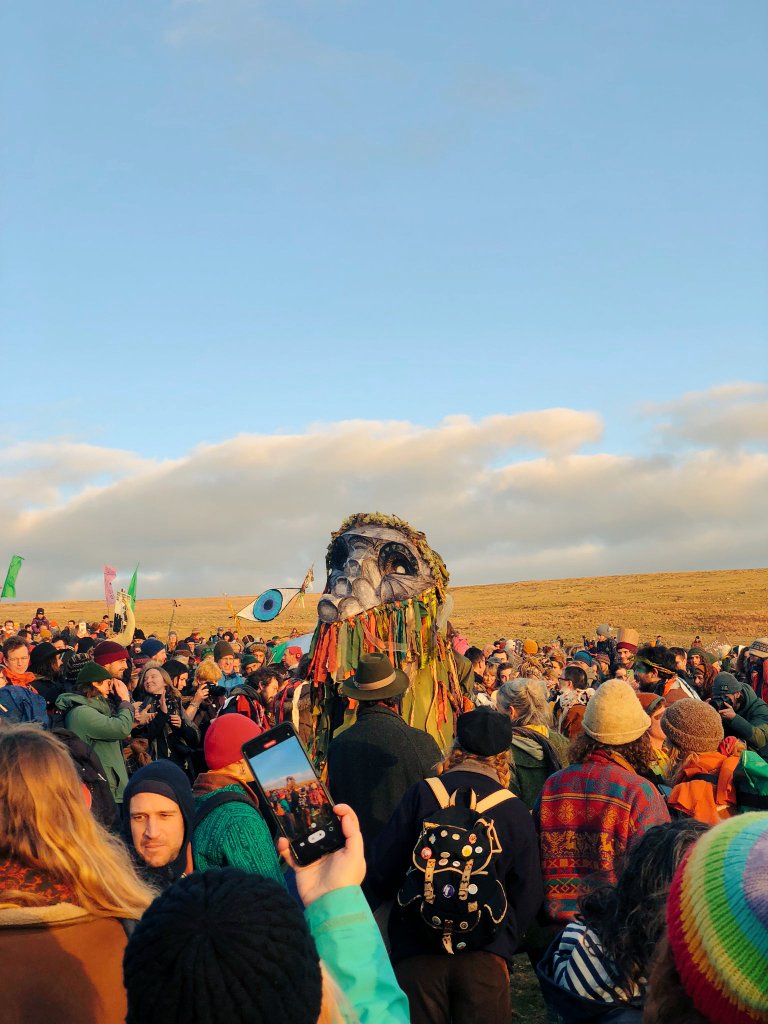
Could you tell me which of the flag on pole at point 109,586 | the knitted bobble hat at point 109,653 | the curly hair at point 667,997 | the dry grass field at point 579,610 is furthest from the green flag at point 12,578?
the curly hair at point 667,997

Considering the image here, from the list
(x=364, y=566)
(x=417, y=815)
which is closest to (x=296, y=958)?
(x=417, y=815)

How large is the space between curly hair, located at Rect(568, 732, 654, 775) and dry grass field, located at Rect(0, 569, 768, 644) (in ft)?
94.4

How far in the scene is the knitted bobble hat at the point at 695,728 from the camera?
16.9 ft

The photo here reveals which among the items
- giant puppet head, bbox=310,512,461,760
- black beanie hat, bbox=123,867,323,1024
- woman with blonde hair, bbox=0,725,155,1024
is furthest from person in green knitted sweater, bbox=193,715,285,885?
giant puppet head, bbox=310,512,461,760

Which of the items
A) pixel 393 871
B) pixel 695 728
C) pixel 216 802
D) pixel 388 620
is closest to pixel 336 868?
pixel 216 802

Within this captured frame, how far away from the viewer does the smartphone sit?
2314 mm

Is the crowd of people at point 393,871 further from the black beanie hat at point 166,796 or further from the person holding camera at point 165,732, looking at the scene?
the person holding camera at point 165,732

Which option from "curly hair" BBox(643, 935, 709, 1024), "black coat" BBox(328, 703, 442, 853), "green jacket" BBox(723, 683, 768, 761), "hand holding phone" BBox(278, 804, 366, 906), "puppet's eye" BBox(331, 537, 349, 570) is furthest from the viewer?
"puppet's eye" BBox(331, 537, 349, 570)

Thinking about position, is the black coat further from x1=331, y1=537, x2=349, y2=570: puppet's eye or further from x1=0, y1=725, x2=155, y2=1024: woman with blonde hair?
x1=331, y1=537, x2=349, y2=570: puppet's eye

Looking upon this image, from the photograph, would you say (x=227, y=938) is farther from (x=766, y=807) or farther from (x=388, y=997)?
(x=766, y=807)

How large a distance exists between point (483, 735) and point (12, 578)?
77.2ft

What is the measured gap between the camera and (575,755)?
420cm

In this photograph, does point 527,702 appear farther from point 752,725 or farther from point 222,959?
point 222,959

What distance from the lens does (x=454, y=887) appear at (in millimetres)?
3443
